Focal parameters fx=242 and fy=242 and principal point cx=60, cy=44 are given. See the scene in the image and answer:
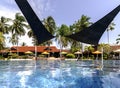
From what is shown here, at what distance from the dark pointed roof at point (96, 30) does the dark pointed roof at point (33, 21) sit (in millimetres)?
1310

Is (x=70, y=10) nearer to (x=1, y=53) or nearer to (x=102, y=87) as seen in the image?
(x=102, y=87)

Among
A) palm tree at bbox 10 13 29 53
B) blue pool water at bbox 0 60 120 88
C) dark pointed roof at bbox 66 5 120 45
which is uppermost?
palm tree at bbox 10 13 29 53

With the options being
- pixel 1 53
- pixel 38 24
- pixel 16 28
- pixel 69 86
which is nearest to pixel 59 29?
pixel 16 28

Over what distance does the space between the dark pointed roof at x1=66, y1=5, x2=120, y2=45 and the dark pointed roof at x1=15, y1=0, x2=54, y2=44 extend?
1.31 m

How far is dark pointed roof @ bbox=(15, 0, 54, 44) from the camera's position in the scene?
16.7ft

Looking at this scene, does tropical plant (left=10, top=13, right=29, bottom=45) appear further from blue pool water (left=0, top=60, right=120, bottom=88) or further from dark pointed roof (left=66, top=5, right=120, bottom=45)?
dark pointed roof (left=66, top=5, right=120, bottom=45)

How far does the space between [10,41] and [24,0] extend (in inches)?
1986

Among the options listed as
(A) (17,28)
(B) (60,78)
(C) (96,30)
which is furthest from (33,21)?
(A) (17,28)

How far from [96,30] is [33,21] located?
2295 mm

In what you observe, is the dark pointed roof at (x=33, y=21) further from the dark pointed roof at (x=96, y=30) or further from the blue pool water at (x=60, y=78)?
the blue pool water at (x=60, y=78)

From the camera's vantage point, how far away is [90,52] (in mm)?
48344

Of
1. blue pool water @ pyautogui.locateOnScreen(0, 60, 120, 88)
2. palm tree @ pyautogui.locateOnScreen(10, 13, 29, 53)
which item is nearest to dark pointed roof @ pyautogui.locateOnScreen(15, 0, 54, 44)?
blue pool water @ pyautogui.locateOnScreen(0, 60, 120, 88)

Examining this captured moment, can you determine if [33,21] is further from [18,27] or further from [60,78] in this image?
[18,27]

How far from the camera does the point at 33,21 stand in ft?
19.3
